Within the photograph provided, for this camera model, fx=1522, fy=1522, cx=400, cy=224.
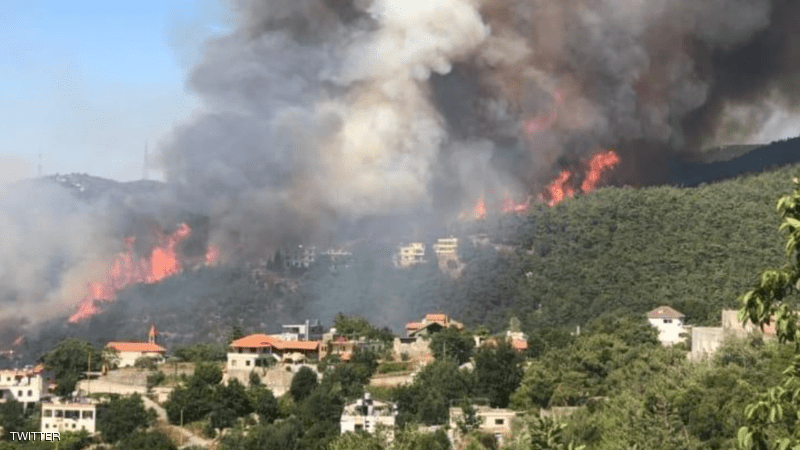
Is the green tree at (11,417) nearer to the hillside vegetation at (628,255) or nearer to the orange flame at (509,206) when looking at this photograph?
the hillside vegetation at (628,255)

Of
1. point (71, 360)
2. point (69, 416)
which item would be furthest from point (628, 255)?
point (69, 416)

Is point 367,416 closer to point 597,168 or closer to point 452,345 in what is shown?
point 452,345

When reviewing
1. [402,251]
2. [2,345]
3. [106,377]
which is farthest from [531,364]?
[2,345]

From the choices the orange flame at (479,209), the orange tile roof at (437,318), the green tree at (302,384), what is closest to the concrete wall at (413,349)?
the orange tile roof at (437,318)

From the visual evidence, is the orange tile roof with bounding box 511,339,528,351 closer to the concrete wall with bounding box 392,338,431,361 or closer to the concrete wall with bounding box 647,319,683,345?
the concrete wall with bounding box 392,338,431,361

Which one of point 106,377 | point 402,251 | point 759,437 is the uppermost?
point 402,251

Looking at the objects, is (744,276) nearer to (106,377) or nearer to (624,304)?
(624,304)
